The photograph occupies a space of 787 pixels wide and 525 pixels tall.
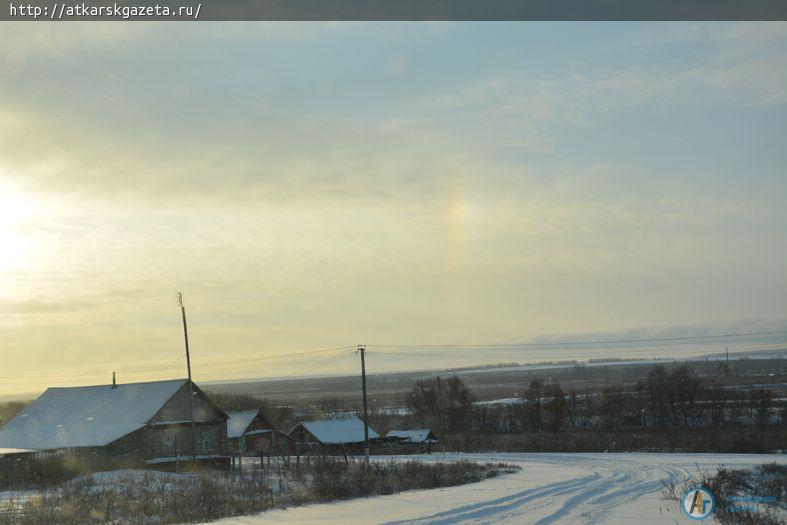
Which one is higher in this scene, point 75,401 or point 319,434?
point 75,401

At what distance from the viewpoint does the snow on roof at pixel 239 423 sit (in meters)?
62.6

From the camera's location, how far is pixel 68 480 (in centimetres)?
4056

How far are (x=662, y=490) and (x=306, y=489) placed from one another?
12076mm

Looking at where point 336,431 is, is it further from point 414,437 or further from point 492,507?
point 492,507

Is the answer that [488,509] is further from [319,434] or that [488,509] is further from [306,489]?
[319,434]

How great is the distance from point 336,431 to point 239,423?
8.80 metres

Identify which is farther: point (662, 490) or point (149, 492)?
point (149, 492)

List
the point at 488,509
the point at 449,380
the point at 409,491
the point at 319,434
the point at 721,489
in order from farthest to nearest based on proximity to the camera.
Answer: the point at 449,380
the point at 319,434
the point at 409,491
the point at 721,489
the point at 488,509

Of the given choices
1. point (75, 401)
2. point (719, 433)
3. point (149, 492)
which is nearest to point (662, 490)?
point (149, 492)

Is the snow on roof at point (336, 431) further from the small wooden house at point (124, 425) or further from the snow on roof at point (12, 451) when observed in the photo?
the snow on roof at point (12, 451)

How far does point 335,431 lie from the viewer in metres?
67.9
